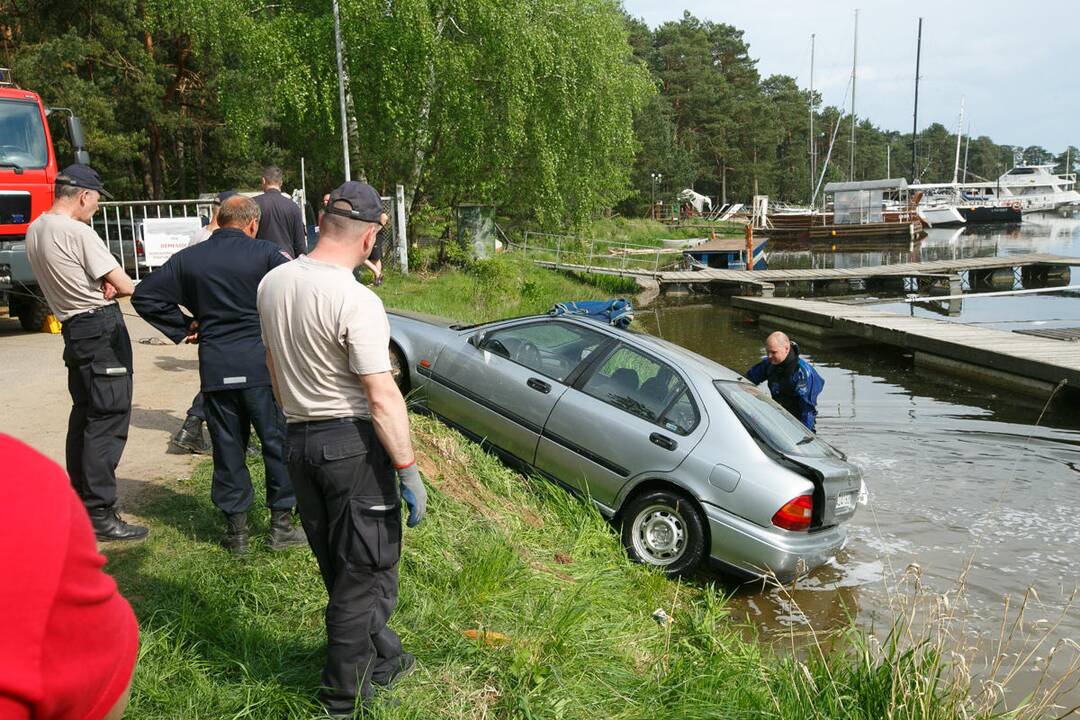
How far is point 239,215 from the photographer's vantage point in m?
4.91

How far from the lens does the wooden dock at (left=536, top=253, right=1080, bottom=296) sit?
27.2 metres

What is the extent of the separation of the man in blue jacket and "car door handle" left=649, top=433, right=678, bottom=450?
199 centimetres

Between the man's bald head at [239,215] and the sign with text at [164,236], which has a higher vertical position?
the man's bald head at [239,215]

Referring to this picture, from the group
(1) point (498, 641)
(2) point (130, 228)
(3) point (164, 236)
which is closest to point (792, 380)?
(1) point (498, 641)

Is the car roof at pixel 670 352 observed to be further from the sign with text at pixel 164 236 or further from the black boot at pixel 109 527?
the sign with text at pixel 164 236

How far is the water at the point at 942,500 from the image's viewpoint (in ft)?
21.6

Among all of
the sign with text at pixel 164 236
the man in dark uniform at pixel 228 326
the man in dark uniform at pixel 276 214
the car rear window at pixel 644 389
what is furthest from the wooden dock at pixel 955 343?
the sign with text at pixel 164 236

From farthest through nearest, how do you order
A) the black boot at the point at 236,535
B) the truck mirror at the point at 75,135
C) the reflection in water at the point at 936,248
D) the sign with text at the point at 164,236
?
the reflection in water at the point at 936,248 < the sign with text at the point at 164,236 < the truck mirror at the point at 75,135 < the black boot at the point at 236,535

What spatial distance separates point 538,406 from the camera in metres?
7.15

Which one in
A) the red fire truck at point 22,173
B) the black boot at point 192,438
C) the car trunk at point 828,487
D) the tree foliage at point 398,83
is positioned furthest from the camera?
the tree foliage at point 398,83

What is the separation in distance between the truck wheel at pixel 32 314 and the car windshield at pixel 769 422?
988 cm

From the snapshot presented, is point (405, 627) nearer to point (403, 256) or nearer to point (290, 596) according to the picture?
point (290, 596)

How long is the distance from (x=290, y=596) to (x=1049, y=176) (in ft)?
302

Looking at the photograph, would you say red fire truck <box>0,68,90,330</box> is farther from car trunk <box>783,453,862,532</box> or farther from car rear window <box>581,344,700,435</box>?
car trunk <box>783,453,862,532</box>
